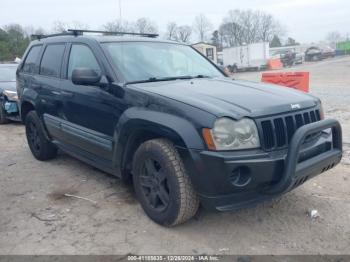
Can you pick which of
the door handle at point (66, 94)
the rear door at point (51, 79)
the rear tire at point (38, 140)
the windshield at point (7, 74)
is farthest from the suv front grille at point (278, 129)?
the windshield at point (7, 74)

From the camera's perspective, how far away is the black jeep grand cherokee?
314 cm

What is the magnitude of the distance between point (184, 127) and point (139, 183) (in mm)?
926

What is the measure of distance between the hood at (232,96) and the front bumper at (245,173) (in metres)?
0.32

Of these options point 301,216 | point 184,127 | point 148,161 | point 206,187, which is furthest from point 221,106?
point 301,216

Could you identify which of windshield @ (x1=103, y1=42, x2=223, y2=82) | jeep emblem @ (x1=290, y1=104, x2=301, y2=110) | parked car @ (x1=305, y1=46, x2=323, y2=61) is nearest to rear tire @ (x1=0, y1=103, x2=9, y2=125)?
windshield @ (x1=103, y1=42, x2=223, y2=82)

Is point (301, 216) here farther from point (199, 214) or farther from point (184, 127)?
point (184, 127)

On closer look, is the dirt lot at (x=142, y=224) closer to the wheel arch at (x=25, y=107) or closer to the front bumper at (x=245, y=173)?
the front bumper at (x=245, y=173)

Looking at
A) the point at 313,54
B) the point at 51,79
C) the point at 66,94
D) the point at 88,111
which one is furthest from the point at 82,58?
the point at 313,54

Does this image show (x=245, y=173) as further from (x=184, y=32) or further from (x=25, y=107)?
(x=184, y=32)

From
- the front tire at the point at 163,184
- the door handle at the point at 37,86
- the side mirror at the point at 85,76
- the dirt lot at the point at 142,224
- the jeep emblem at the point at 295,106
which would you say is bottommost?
the dirt lot at the point at 142,224

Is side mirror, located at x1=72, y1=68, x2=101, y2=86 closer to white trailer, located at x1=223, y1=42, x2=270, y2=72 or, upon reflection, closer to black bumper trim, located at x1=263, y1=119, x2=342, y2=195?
black bumper trim, located at x1=263, y1=119, x2=342, y2=195

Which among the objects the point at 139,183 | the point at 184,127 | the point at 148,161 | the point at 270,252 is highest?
the point at 184,127

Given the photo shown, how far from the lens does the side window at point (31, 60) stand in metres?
5.84

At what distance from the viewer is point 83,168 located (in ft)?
18.5
